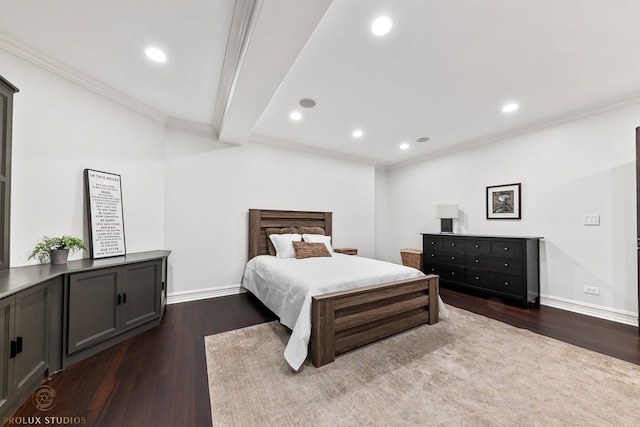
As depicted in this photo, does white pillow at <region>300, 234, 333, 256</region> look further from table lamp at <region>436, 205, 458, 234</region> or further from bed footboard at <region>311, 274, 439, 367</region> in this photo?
table lamp at <region>436, 205, 458, 234</region>

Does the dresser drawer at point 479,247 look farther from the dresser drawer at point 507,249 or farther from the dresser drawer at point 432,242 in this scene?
the dresser drawer at point 432,242

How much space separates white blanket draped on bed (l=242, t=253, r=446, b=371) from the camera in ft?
6.50

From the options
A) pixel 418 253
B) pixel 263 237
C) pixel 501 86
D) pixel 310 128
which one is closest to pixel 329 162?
pixel 310 128

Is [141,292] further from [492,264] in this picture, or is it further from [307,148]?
[492,264]

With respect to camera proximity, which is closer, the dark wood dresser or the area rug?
the area rug

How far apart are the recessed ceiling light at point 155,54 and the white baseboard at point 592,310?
5.47 meters

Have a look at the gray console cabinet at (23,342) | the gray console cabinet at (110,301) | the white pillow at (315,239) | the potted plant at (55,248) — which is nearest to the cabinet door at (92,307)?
the gray console cabinet at (110,301)

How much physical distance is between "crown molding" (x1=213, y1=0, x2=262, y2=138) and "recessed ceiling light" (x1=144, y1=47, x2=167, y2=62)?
1.62 feet

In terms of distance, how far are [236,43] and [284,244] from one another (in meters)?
2.62

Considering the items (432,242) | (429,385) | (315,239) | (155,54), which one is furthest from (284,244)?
(432,242)

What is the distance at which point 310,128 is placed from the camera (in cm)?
386

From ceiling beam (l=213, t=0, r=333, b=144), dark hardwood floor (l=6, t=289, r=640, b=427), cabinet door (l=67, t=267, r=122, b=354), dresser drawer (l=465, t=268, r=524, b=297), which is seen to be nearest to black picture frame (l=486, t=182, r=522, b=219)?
dresser drawer (l=465, t=268, r=524, b=297)

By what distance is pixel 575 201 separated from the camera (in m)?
3.26

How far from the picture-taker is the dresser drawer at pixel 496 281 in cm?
336
